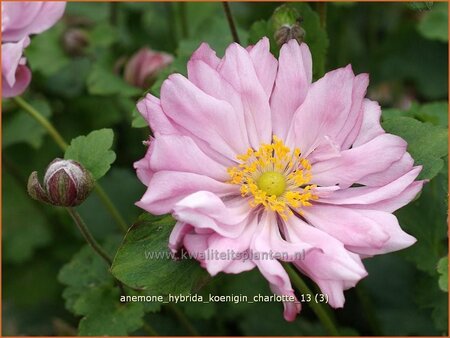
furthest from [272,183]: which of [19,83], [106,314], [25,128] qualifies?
[25,128]

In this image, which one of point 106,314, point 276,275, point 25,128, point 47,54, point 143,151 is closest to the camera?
point 276,275

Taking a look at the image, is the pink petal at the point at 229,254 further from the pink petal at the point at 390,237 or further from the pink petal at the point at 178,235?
the pink petal at the point at 390,237

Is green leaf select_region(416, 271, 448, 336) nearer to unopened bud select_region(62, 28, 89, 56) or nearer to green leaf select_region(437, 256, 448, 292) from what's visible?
green leaf select_region(437, 256, 448, 292)

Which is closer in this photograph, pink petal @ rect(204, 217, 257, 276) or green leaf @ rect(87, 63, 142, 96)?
pink petal @ rect(204, 217, 257, 276)

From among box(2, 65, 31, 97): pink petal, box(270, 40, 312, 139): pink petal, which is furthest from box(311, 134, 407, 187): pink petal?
box(2, 65, 31, 97): pink petal

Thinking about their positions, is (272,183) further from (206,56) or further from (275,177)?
(206,56)

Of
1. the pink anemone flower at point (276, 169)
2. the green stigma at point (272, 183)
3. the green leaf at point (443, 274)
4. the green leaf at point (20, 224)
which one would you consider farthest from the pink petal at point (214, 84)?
the green leaf at point (20, 224)
